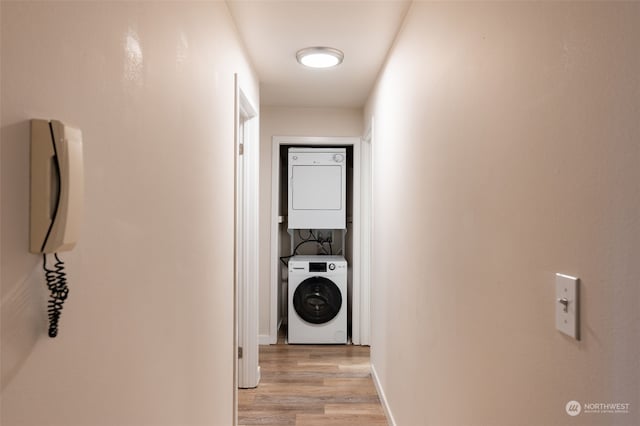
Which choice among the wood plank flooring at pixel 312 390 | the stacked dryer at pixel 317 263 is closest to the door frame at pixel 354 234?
the stacked dryer at pixel 317 263

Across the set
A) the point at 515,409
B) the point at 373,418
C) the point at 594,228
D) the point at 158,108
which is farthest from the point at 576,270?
the point at 373,418

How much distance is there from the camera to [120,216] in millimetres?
947

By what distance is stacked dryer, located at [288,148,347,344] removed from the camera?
4.08 meters

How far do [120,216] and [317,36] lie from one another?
1882 millimetres

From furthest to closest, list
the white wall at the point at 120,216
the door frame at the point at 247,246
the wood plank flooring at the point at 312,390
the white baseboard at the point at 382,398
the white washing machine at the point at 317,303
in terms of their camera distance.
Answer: the white washing machine at the point at 317,303
the door frame at the point at 247,246
the wood plank flooring at the point at 312,390
the white baseboard at the point at 382,398
the white wall at the point at 120,216

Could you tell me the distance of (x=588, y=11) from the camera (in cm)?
71

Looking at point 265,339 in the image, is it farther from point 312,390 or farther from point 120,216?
point 120,216

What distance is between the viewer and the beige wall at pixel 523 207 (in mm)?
648

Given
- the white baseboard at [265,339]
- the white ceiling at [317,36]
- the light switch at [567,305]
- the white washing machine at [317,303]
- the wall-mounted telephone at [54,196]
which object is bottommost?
the white baseboard at [265,339]

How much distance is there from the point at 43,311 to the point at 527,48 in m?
1.10

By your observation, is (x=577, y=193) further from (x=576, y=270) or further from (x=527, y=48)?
(x=527, y=48)

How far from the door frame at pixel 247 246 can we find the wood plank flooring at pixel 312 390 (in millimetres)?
228

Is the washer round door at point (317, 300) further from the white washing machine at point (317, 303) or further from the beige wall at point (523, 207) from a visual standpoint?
the beige wall at point (523, 207)

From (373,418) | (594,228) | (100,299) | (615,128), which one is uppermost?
(615,128)
